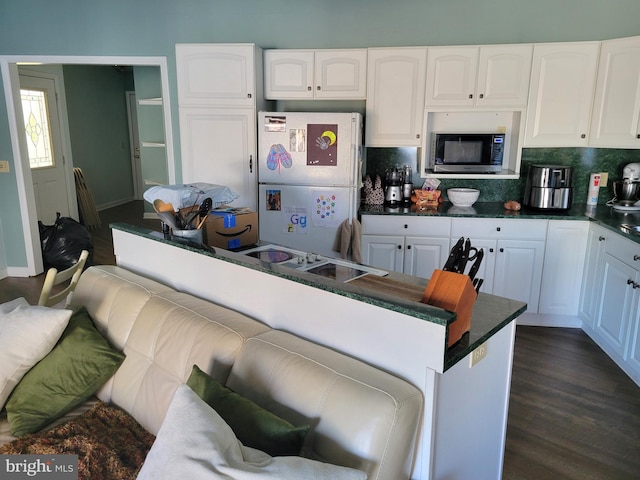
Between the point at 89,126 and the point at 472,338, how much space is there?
7867 millimetres

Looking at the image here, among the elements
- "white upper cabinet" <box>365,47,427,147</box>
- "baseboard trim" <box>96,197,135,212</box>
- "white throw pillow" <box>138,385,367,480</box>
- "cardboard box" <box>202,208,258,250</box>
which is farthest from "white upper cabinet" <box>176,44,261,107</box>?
"baseboard trim" <box>96,197,135,212</box>

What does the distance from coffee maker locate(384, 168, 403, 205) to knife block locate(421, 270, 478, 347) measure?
8.45 ft

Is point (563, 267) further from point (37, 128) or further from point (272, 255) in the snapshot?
point (37, 128)

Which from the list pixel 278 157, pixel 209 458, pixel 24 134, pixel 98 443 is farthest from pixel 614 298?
pixel 24 134

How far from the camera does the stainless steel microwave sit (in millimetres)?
3926

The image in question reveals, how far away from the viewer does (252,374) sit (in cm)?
160

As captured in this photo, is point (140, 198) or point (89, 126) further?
point (140, 198)

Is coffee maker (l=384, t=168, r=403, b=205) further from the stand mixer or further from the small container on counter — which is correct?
the stand mixer

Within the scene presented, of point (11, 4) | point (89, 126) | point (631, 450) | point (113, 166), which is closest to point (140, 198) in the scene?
point (113, 166)

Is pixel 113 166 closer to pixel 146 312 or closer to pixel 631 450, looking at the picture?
pixel 146 312

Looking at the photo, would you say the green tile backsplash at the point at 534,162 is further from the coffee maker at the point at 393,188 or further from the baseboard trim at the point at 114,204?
the baseboard trim at the point at 114,204

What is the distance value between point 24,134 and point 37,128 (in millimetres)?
1312

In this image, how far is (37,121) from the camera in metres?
5.73

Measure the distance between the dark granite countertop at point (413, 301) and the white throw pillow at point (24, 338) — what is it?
0.68 m
